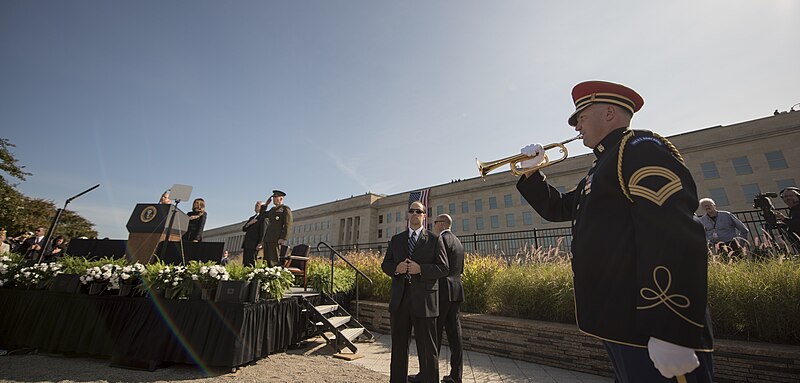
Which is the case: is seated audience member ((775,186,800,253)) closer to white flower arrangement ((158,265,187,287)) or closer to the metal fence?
the metal fence

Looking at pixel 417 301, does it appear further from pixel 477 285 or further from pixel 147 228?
pixel 147 228

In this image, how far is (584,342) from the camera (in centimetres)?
443

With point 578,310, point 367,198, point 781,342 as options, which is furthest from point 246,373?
point 367,198

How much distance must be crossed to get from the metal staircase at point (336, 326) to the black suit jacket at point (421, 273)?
8.26 feet

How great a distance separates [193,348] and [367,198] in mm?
51001

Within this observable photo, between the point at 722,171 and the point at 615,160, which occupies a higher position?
the point at 722,171

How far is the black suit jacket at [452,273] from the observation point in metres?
4.08

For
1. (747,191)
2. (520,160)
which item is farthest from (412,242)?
(747,191)

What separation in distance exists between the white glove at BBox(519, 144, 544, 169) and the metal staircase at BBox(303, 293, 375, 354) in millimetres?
4510

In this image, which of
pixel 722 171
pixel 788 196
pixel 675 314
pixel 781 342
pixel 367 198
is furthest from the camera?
pixel 367 198

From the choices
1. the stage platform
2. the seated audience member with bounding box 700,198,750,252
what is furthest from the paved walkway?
the seated audience member with bounding box 700,198,750,252

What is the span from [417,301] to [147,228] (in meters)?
6.41

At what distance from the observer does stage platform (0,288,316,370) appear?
4.23m

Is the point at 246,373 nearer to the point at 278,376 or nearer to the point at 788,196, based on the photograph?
the point at 278,376
